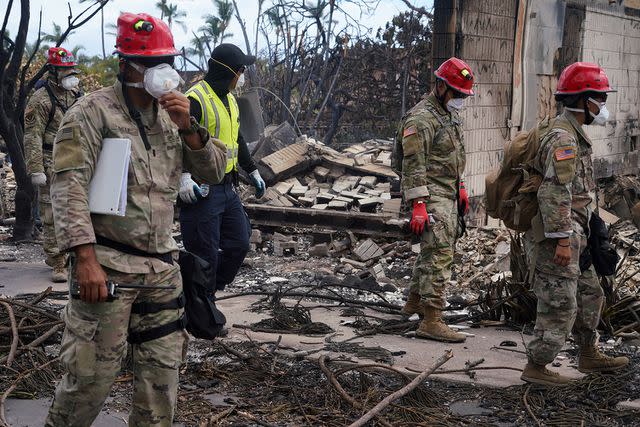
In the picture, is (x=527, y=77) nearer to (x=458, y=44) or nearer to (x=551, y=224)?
(x=458, y=44)

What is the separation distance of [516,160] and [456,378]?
1.42m

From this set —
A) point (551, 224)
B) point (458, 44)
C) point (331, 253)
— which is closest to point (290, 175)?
point (331, 253)

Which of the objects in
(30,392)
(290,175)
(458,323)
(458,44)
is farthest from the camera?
(290,175)

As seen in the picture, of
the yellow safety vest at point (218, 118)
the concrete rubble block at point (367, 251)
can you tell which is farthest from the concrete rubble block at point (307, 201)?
the yellow safety vest at point (218, 118)

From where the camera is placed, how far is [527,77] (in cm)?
1139

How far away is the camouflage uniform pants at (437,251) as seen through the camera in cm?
631

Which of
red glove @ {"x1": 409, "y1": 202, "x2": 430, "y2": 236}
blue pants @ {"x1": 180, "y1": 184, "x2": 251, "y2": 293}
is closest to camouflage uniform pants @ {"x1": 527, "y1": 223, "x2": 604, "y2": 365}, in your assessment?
red glove @ {"x1": 409, "y1": 202, "x2": 430, "y2": 236}

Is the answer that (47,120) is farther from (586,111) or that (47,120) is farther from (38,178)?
(586,111)

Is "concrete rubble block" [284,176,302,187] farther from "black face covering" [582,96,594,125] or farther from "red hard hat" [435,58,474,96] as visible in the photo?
"black face covering" [582,96,594,125]

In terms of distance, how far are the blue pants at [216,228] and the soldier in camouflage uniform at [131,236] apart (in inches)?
73.7

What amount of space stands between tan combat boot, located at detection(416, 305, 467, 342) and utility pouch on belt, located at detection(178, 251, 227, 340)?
2861mm

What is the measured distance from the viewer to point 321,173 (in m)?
13.2

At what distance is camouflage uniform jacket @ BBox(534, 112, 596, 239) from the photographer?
4.77 metres

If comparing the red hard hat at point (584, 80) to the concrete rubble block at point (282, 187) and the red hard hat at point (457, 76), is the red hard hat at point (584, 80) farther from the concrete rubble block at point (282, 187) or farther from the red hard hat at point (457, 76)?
the concrete rubble block at point (282, 187)
